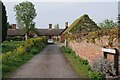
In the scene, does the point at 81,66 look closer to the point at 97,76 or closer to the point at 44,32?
the point at 97,76

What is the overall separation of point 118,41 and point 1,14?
27.5 metres

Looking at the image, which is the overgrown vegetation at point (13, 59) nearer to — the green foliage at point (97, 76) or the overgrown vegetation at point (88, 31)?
the green foliage at point (97, 76)

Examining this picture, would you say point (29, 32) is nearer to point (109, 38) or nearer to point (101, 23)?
point (101, 23)

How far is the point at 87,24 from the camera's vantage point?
38656 mm

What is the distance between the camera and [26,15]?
75812 mm

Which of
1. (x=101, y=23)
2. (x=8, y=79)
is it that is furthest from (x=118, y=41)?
(x=101, y=23)

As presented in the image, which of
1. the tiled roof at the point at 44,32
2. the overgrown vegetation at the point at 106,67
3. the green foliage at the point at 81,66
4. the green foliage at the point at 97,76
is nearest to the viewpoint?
the overgrown vegetation at the point at 106,67

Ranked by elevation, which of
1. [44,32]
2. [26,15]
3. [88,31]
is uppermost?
[26,15]

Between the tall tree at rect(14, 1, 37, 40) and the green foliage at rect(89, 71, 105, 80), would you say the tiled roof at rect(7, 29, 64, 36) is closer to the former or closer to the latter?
the tall tree at rect(14, 1, 37, 40)

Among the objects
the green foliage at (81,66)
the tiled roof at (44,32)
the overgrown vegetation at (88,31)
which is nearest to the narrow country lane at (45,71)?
the green foliage at (81,66)

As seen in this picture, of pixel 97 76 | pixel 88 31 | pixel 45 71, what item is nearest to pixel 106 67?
pixel 97 76

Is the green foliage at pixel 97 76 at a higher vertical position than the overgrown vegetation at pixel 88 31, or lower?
lower

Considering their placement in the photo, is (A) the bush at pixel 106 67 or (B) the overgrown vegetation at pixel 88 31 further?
(B) the overgrown vegetation at pixel 88 31

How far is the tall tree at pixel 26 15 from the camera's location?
2980 inches
